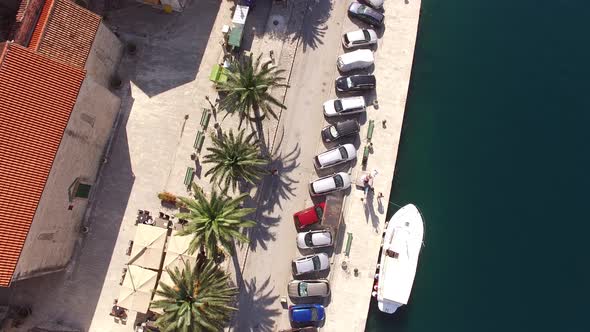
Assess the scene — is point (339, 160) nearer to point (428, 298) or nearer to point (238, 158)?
point (238, 158)

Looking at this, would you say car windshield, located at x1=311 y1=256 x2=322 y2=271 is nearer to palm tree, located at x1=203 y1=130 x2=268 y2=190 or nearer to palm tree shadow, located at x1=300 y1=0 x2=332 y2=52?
palm tree, located at x1=203 y1=130 x2=268 y2=190

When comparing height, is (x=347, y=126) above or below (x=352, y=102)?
below

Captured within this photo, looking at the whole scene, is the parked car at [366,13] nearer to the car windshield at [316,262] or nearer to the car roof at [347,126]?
the car roof at [347,126]

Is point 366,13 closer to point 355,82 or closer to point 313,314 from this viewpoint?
point 355,82

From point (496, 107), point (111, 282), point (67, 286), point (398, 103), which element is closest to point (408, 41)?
point (398, 103)

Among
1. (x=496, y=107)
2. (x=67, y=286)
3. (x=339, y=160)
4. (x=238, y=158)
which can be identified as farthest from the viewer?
(x=496, y=107)

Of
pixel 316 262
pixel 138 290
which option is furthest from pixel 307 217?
pixel 138 290
